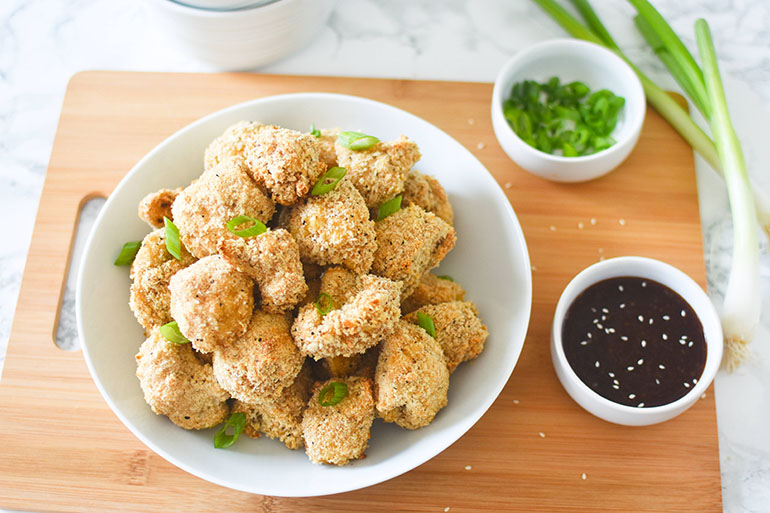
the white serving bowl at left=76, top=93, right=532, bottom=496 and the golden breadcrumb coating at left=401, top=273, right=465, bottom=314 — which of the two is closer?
the white serving bowl at left=76, top=93, right=532, bottom=496

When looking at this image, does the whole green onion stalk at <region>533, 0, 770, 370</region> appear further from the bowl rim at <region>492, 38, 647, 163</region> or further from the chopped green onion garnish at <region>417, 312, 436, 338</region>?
the chopped green onion garnish at <region>417, 312, 436, 338</region>

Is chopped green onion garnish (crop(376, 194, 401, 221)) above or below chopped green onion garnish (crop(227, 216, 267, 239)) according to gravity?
below

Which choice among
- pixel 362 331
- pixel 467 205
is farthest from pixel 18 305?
pixel 467 205

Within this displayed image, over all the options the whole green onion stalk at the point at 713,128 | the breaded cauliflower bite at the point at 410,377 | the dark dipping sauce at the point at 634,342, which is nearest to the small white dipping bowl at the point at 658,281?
the dark dipping sauce at the point at 634,342

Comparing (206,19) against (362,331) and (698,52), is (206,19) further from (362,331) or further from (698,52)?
(698,52)

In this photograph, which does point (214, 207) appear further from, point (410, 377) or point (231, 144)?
point (410, 377)

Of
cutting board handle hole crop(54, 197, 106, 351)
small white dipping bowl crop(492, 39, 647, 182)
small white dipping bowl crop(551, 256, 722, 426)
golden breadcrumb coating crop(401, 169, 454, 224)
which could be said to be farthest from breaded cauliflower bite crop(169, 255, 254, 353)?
small white dipping bowl crop(492, 39, 647, 182)

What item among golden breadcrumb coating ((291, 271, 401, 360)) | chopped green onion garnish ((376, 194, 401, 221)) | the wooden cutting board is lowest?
the wooden cutting board
